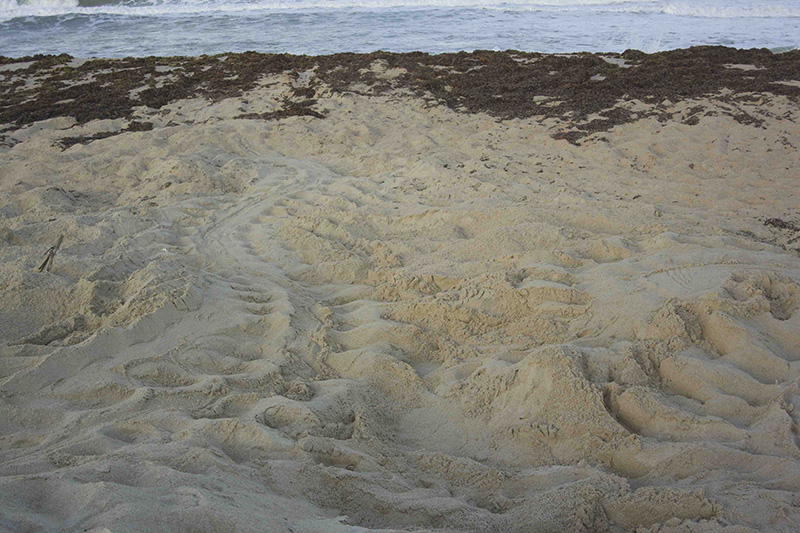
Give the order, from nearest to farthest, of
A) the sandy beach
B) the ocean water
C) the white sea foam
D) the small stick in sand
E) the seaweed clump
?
1. the sandy beach
2. the small stick in sand
3. the seaweed clump
4. the ocean water
5. the white sea foam

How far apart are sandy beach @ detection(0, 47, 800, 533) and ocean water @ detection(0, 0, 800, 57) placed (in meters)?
7.56

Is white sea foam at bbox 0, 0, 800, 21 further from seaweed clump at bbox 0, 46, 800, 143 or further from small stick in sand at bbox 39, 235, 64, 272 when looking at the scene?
small stick in sand at bbox 39, 235, 64, 272

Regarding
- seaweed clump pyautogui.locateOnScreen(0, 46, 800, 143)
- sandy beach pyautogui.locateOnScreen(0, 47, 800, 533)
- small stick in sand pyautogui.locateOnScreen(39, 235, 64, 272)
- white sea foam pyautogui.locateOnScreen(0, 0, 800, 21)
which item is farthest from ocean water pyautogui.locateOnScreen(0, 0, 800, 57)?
small stick in sand pyautogui.locateOnScreen(39, 235, 64, 272)

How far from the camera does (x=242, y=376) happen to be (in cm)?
264

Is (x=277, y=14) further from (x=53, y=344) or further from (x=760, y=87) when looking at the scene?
(x=53, y=344)

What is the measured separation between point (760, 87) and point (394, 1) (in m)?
15.5

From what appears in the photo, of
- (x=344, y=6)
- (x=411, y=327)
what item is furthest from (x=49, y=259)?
(x=344, y=6)

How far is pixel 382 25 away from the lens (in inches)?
621

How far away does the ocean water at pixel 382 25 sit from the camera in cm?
1311

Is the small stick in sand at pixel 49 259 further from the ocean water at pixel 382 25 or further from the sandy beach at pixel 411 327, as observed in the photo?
the ocean water at pixel 382 25

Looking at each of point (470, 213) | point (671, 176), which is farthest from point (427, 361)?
point (671, 176)

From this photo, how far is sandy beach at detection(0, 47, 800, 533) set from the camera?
6.06ft

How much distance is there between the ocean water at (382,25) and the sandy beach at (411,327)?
7559mm

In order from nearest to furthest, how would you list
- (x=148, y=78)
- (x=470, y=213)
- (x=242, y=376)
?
(x=242, y=376)
(x=470, y=213)
(x=148, y=78)
